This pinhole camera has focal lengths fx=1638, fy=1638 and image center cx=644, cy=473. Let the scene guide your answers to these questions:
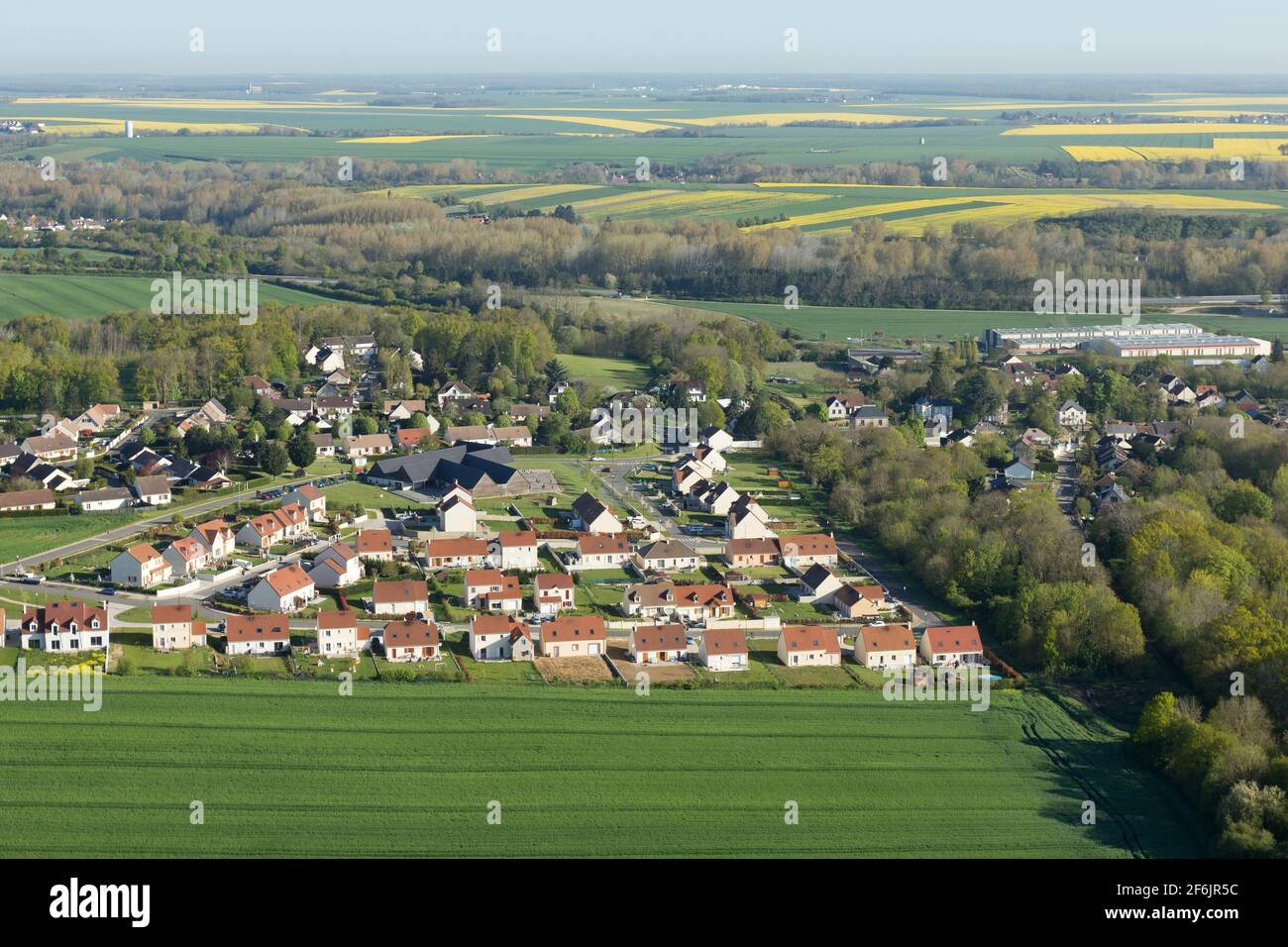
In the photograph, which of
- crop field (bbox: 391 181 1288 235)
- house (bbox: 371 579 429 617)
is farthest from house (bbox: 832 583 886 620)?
crop field (bbox: 391 181 1288 235)

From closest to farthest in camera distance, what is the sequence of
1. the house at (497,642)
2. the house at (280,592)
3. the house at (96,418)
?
the house at (497,642) → the house at (280,592) → the house at (96,418)

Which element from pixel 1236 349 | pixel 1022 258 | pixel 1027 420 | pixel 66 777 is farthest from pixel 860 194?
pixel 66 777

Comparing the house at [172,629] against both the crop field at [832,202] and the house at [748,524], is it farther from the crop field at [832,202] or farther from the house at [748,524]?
the crop field at [832,202]

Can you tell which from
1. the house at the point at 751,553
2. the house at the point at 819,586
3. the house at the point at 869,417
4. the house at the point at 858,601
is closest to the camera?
the house at the point at 858,601

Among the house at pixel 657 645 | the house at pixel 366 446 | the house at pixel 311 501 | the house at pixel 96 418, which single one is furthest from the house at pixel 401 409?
the house at pixel 657 645

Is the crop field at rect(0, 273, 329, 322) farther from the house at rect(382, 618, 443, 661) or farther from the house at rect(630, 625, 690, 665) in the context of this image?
the house at rect(630, 625, 690, 665)

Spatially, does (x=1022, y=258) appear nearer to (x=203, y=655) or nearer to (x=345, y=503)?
(x=345, y=503)
